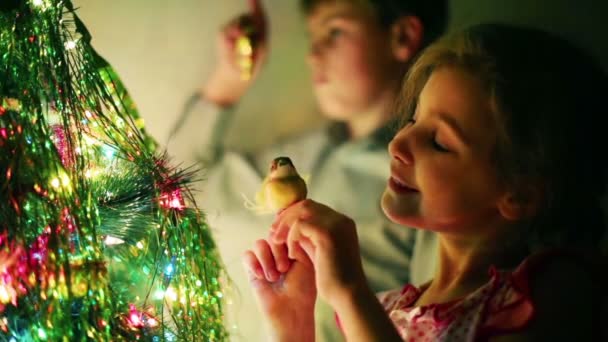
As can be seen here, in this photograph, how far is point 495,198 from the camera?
2.11 ft

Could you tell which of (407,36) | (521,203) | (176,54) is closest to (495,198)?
(521,203)

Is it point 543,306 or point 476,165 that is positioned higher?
point 476,165

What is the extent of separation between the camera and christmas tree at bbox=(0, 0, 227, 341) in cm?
59

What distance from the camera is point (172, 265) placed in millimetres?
725

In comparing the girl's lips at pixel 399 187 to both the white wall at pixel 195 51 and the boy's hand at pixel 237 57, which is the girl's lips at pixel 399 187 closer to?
the white wall at pixel 195 51

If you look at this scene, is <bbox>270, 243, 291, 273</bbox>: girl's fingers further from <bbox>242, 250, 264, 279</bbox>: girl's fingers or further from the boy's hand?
the boy's hand

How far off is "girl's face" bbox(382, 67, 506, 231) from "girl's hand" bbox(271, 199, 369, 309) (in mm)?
58

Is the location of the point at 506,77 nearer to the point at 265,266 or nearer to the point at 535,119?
the point at 535,119

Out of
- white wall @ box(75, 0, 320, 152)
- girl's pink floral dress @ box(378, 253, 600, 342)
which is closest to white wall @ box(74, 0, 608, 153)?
white wall @ box(75, 0, 320, 152)

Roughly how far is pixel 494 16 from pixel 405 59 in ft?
0.38

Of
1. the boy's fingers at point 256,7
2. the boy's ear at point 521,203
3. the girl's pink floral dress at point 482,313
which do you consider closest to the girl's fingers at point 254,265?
the girl's pink floral dress at point 482,313

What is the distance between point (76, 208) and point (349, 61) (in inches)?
16.3

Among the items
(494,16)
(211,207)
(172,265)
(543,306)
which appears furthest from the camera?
(211,207)

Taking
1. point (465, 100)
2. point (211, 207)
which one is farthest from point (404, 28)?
point (211, 207)
